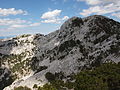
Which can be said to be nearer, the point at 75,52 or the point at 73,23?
the point at 75,52

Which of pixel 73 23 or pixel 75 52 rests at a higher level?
pixel 73 23

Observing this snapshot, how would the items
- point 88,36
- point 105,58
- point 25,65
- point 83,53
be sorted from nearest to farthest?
point 105,58 < point 83,53 < point 88,36 < point 25,65

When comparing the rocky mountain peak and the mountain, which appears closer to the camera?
the mountain

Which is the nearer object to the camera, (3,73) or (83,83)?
(83,83)

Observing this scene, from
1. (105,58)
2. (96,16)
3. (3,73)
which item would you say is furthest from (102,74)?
(3,73)

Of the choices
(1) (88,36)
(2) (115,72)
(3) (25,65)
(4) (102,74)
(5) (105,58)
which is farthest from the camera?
(3) (25,65)

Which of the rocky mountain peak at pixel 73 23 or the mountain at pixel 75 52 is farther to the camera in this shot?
the rocky mountain peak at pixel 73 23

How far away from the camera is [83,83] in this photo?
61.2m

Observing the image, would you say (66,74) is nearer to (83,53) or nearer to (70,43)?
(83,53)

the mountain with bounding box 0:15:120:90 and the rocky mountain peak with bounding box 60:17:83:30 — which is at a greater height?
the rocky mountain peak with bounding box 60:17:83:30

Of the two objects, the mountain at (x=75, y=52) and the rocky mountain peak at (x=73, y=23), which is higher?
the rocky mountain peak at (x=73, y=23)

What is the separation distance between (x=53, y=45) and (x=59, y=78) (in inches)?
2329

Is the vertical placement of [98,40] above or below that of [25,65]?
above

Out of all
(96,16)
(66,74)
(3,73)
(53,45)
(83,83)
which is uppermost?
(96,16)
